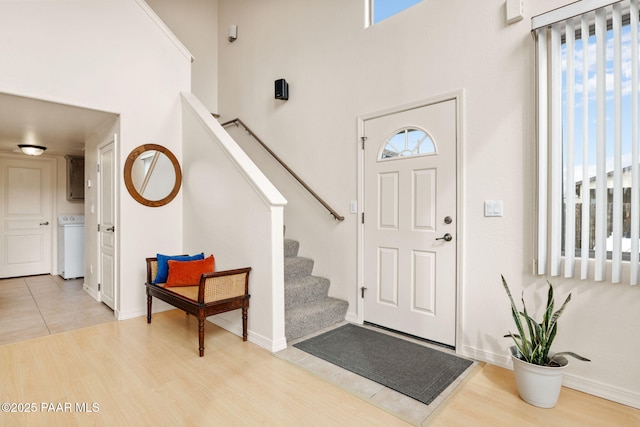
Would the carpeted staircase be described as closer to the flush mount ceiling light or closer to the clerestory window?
the clerestory window

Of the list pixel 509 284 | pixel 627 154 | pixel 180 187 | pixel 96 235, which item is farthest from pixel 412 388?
pixel 96 235

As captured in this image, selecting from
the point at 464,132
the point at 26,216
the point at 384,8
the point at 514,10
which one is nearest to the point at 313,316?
the point at 464,132

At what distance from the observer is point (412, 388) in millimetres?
2096

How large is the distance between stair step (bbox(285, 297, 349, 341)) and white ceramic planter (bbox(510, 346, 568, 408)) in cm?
162

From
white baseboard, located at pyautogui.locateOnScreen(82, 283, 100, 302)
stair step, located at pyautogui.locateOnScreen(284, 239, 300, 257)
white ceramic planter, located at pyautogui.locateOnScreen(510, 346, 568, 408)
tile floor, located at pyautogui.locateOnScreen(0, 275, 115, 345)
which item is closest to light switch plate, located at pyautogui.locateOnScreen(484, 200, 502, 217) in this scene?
white ceramic planter, located at pyautogui.locateOnScreen(510, 346, 568, 408)

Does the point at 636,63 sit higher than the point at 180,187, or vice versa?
the point at 636,63

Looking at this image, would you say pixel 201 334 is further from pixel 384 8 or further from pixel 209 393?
pixel 384 8

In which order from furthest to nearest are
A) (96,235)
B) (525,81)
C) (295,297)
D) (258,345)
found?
1. (96,235)
2. (295,297)
3. (258,345)
4. (525,81)

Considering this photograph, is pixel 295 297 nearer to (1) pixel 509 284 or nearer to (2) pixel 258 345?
(2) pixel 258 345

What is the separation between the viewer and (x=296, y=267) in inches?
136

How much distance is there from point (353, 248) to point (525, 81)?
6.34 feet

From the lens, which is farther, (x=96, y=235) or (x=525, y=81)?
(x=96, y=235)

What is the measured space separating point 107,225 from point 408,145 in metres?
3.40

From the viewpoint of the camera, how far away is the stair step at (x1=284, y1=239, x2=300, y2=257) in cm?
367
